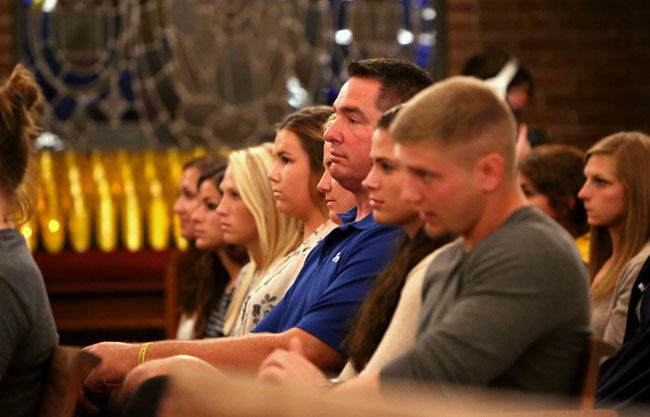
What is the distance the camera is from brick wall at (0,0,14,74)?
249 inches

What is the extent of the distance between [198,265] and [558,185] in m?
1.60

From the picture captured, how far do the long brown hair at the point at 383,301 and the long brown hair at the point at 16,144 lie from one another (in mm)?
1118

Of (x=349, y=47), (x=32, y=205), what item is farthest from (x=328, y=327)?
(x=349, y=47)

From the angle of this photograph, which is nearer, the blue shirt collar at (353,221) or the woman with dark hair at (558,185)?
the blue shirt collar at (353,221)

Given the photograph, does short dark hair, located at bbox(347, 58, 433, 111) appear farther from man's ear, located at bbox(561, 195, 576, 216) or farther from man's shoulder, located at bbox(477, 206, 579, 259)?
man's ear, located at bbox(561, 195, 576, 216)

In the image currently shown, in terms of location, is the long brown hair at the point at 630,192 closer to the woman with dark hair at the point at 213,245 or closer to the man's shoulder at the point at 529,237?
the woman with dark hair at the point at 213,245

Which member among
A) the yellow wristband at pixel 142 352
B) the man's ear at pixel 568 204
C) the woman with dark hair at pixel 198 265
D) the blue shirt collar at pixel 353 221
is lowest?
the woman with dark hair at pixel 198 265

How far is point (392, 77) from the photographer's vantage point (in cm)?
269

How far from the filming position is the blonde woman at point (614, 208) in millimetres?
3434

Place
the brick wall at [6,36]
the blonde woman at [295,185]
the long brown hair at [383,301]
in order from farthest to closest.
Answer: the brick wall at [6,36]
the blonde woman at [295,185]
the long brown hair at [383,301]

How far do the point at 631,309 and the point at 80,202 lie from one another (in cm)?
417

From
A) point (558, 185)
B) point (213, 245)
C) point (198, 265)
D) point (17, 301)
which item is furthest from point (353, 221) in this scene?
point (198, 265)

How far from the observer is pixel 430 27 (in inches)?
262

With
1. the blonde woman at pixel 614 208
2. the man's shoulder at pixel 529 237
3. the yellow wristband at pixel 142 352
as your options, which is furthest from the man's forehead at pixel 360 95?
the blonde woman at pixel 614 208
